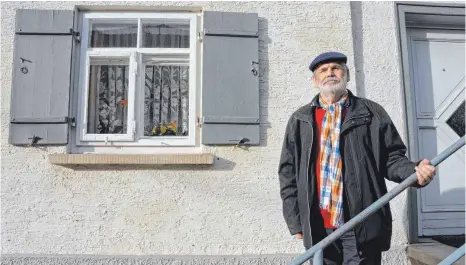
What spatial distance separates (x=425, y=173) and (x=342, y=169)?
0.39m

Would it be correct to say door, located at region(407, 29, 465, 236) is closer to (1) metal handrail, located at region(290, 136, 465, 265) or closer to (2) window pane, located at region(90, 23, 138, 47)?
(1) metal handrail, located at region(290, 136, 465, 265)

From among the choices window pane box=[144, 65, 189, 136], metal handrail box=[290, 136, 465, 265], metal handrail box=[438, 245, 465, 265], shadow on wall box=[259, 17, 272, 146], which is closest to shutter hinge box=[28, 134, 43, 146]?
window pane box=[144, 65, 189, 136]

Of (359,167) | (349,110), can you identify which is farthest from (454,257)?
(349,110)

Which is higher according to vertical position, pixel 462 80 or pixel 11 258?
pixel 462 80

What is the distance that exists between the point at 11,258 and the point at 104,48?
1894 millimetres

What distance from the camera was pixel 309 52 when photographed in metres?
3.65

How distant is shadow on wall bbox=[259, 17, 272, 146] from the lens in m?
3.54

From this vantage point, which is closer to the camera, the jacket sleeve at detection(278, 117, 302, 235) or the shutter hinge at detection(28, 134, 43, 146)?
the jacket sleeve at detection(278, 117, 302, 235)

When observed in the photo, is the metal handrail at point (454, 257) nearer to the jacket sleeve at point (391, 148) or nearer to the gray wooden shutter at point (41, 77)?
the jacket sleeve at point (391, 148)

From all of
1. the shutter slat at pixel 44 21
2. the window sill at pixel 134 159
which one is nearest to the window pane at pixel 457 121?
the window sill at pixel 134 159

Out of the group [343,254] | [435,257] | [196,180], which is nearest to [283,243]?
[196,180]

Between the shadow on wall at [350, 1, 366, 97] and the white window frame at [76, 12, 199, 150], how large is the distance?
141cm

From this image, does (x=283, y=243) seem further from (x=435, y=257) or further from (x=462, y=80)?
(x=462, y=80)

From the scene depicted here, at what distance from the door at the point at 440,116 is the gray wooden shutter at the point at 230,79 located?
1559 mm
